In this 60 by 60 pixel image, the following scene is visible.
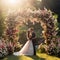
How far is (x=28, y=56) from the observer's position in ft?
62.2

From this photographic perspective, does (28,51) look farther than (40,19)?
No

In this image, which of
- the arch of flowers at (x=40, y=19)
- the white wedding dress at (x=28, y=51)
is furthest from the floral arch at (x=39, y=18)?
the white wedding dress at (x=28, y=51)

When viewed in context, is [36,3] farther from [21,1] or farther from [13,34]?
[13,34]

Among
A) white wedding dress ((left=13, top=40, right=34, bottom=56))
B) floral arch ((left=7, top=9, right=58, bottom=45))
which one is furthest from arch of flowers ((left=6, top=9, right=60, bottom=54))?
white wedding dress ((left=13, top=40, right=34, bottom=56))

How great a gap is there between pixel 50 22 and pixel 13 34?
2.87m

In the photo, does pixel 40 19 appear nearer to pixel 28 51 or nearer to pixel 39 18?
pixel 39 18

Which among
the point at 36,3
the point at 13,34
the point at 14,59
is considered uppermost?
the point at 36,3

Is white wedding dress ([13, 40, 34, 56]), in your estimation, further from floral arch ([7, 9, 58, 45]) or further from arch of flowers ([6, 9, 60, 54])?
floral arch ([7, 9, 58, 45])

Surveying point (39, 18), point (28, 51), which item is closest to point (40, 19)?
point (39, 18)

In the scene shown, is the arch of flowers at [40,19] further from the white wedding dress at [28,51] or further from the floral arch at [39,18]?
the white wedding dress at [28,51]

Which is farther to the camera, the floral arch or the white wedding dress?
the floral arch

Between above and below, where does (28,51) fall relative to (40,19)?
below

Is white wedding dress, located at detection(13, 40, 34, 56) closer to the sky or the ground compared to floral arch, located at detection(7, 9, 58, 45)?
closer to the ground

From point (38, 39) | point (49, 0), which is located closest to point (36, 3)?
point (49, 0)
